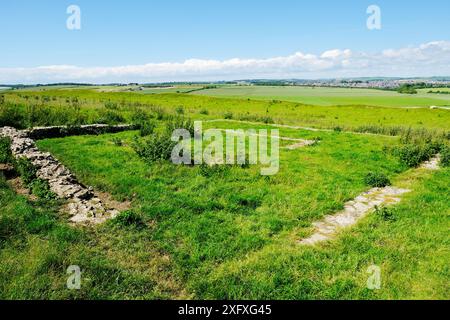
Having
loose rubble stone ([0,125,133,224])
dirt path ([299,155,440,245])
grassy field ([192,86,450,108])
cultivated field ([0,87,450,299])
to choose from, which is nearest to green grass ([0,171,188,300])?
cultivated field ([0,87,450,299])

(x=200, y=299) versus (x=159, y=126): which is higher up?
(x=159, y=126)

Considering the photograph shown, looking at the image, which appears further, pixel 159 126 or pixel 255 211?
pixel 159 126

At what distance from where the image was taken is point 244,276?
209 inches

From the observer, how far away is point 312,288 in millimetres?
5008

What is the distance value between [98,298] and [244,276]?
221cm

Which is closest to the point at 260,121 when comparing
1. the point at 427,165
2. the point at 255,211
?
the point at 427,165

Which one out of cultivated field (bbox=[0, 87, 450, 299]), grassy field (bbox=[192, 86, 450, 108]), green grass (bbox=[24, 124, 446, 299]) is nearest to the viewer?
cultivated field (bbox=[0, 87, 450, 299])

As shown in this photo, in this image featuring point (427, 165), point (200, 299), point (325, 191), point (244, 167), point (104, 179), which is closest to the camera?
point (200, 299)

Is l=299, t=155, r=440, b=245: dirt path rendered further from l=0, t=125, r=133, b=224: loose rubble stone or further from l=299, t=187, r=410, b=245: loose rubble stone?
l=0, t=125, r=133, b=224: loose rubble stone

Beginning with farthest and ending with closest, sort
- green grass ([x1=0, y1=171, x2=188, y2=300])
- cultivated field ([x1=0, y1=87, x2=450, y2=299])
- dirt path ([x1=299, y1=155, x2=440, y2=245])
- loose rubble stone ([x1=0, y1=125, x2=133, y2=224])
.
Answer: loose rubble stone ([x1=0, y1=125, x2=133, y2=224]) → dirt path ([x1=299, y1=155, x2=440, y2=245]) → cultivated field ([x1=0, y1=87, x2=450, y2=299]) → green grass ([x1=0, y1=171, x2=188, y2=300])

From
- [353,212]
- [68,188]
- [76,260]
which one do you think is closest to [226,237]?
[76,260]
